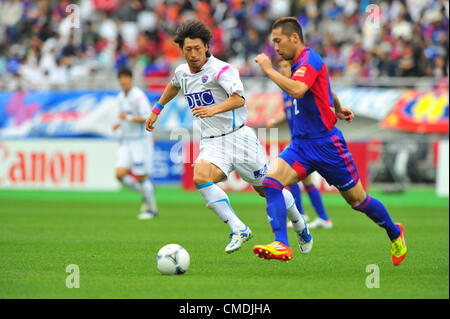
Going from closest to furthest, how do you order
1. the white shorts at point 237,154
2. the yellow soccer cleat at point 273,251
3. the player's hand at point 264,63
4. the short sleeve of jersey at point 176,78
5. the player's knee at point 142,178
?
the yellow soccer cleat at point 273,251 < the player's hand at point 264,63 < the white shorts at point 237,154 < the short sleeve of jersey at point 176,78 < the player's knee at point 142,178

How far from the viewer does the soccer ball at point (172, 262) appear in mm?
7462

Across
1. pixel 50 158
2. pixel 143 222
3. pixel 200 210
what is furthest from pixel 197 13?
pixel 143 222

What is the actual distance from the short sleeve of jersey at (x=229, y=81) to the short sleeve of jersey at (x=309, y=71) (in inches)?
33.0

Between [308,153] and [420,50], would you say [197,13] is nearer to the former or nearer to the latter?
[420,50]

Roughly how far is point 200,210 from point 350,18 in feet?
35.6

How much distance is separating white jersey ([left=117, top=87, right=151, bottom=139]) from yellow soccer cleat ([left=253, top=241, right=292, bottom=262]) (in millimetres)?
7431

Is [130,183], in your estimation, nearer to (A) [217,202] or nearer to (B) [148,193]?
(B) [148,193]

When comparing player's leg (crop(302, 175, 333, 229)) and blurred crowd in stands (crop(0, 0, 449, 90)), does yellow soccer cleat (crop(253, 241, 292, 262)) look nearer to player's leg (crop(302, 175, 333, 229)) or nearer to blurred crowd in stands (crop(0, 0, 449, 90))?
player's leg (crop(302, 175, 333, 229))

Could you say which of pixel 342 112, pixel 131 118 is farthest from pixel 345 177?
pixel 131 118

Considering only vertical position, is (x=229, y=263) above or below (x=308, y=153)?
below

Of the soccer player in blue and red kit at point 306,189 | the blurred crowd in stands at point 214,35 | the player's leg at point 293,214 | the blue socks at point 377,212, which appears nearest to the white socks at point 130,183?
the soccer player in blue and red kit at point 306,189

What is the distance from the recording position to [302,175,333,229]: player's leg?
12516mm

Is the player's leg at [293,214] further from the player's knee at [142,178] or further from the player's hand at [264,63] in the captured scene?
the player's knee at [142,178]

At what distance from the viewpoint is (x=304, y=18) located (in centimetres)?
2577
